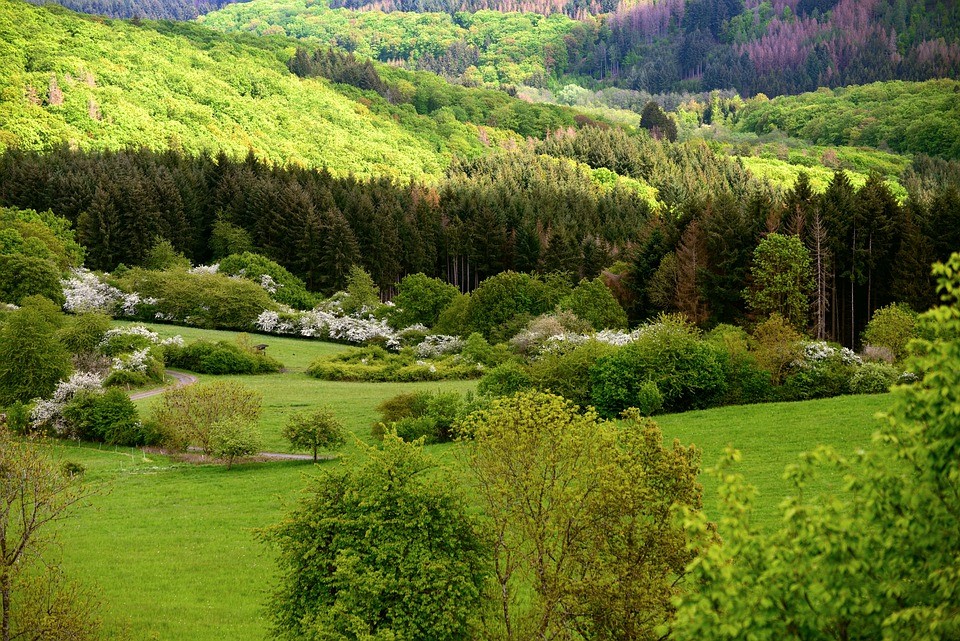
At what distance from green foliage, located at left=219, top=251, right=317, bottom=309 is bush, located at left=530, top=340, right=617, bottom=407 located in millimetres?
50279

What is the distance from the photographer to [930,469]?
838 cm

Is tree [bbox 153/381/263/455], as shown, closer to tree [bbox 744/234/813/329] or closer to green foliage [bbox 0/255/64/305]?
green foliage [bbox 0/255/64/305]

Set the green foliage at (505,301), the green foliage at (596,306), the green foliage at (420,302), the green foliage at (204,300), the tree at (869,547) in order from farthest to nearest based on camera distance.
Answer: the green foliage at (204,300), the green foliage at (420,302), the green foliage at (505,301), the green foliage at (596,306), the tree at (869,547)

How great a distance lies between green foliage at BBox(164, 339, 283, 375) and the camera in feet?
193

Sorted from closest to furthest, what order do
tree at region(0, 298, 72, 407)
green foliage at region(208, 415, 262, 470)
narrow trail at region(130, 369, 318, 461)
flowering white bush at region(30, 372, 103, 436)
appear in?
green foliage at region(208, 415, 262, 470) → narrow trail at region(130, 369, 318, 461) → flowering white bush at region(30, 372, 103, 436) → tree at region(0, 298, 72, 407)

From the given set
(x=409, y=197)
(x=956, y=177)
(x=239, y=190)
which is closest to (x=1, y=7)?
(x=239, y=190)

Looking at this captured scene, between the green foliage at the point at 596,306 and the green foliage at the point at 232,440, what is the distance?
97.1 feet

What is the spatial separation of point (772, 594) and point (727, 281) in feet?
187

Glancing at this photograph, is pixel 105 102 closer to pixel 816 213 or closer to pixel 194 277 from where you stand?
pixel 194 277

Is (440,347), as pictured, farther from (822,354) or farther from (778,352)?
(822,354)

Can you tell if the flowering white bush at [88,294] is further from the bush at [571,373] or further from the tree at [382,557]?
the tree at [382,557]

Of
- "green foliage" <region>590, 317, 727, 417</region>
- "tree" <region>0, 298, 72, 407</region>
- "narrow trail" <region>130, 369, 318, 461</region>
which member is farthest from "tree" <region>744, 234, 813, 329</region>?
"tree" <region>0, 298, 72, 407</region>

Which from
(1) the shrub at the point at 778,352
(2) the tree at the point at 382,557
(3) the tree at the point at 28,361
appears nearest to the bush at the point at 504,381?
(1) the shrub at the point at 778,352

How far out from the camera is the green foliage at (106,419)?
41.9 m
